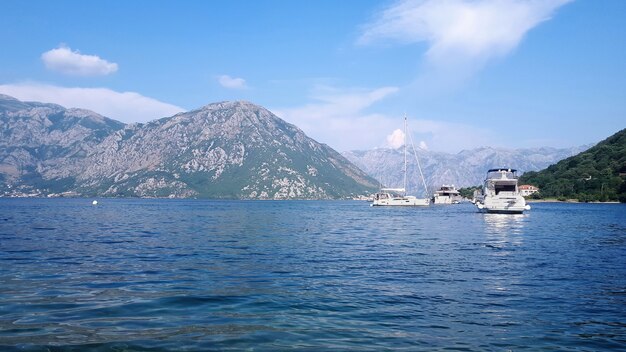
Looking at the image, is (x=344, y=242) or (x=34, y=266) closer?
(x=34, y=266)

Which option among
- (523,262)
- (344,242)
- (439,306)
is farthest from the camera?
(344,242)

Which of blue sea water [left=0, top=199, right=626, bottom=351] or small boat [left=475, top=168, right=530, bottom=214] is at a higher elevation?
small boat [left=475, top=168, right=530, bottom=214]

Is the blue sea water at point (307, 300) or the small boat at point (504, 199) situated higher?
the small boat at point (504, 199)

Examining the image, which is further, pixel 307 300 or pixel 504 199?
pixel 504 199

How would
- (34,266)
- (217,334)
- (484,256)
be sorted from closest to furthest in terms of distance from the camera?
(217,334)
(34,266)
(484,256)

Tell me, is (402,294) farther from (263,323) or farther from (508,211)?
(508,211)

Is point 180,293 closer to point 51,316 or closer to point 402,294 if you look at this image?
point 51,316

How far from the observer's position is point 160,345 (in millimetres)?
13938

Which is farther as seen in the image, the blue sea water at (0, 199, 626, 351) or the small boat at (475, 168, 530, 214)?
the small boat at (475, 168, 530, 214)

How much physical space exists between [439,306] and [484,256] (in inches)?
787

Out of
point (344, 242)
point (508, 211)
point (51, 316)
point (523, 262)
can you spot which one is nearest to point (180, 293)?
point (51, 316)

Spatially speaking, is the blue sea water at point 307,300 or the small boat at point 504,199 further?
the small boat at point 504,199

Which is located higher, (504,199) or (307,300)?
(504,199)

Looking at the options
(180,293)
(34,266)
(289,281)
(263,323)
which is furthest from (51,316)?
(34,266)
